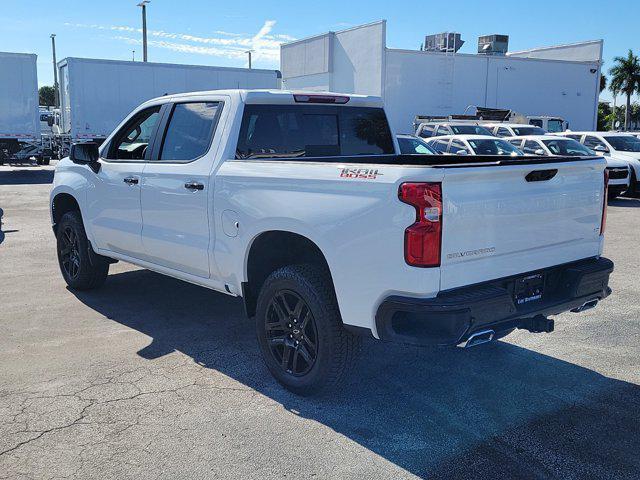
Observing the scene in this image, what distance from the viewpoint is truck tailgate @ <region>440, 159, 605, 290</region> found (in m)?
3.60

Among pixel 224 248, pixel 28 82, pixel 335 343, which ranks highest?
pixel 28 82

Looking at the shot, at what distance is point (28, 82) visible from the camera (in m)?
24.6

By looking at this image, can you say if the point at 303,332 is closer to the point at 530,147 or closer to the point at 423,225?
the point at 423,225

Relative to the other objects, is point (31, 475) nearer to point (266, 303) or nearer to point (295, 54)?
point (266, 303)

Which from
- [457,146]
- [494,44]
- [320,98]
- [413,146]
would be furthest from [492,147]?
[494,44]

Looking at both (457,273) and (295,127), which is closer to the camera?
(457,273)

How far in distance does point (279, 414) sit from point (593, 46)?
41975 mm

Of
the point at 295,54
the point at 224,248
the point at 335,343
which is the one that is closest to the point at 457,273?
the point at 335,343

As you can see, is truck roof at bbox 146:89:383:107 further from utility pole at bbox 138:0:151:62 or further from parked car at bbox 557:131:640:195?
utility pole at bbox 138:0:151:62

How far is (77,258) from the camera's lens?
6977 millimetres

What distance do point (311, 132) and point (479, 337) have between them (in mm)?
2427

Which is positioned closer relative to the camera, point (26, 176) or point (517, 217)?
point (517, 217)

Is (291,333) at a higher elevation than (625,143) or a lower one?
lower

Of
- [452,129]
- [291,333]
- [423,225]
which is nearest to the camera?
[423,225]
